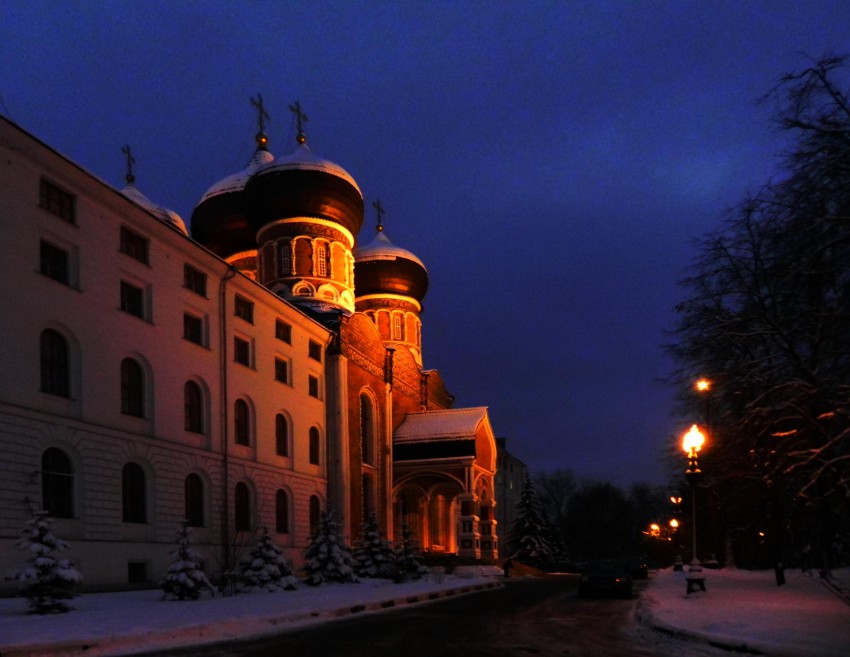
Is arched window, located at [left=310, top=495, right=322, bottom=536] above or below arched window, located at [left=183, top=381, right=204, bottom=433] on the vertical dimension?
below

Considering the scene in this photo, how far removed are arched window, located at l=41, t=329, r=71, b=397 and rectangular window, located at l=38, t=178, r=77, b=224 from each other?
126 inches

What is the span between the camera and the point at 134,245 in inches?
1030

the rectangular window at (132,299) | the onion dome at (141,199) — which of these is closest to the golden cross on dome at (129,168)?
the onion dome at (141,199)

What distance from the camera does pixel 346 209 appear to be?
44969 mm

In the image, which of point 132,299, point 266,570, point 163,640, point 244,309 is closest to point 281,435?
point 244,309

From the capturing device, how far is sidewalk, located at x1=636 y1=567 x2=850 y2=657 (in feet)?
33.5

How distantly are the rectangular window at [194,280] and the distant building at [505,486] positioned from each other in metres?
49.2

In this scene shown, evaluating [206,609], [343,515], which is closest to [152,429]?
[206,609]

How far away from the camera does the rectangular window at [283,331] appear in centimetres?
3538

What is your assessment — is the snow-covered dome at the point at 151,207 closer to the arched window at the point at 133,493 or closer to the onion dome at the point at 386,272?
the onion dome at the point at 386,272

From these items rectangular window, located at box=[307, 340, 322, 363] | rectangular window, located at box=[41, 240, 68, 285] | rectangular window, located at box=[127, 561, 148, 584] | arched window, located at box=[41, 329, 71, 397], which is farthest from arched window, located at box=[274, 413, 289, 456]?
rectangular window, located at box=[41, 240, 68, 285]

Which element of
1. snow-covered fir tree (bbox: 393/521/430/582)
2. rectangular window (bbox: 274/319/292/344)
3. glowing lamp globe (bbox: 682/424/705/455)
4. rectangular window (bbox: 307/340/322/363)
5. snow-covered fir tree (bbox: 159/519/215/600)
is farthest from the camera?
rectangular window (bbox: 307/340/322/363)

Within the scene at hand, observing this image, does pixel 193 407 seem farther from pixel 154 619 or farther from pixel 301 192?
pixel 301 192

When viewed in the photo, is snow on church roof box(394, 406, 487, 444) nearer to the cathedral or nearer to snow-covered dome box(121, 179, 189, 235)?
the cathedral
